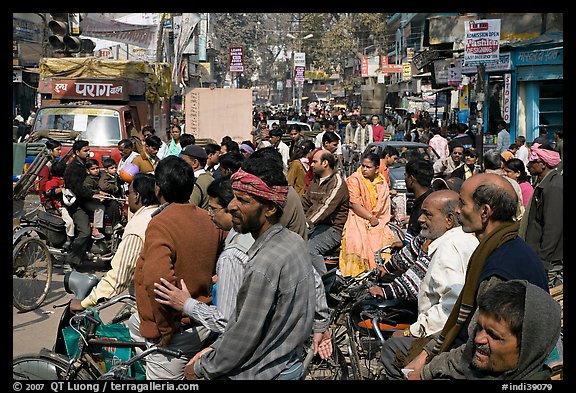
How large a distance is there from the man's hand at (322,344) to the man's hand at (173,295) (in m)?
0.84

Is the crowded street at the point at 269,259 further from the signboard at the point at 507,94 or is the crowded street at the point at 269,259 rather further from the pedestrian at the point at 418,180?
the signboard at the point at 507,94

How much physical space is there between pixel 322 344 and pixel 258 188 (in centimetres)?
126

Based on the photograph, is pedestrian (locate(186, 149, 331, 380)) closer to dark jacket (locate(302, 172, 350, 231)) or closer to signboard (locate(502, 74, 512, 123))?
dark jacket (locate(302, 172, 350, 231))

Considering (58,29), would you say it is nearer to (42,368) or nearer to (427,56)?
(42,368)

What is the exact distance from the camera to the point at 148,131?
651 inches

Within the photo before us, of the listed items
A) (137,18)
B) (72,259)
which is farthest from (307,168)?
(137,18)

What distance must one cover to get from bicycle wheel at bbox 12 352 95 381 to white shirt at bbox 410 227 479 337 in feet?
6.45

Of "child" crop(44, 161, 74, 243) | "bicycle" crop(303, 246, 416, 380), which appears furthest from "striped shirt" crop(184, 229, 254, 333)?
"child" crop(44, 161, 74, 243)

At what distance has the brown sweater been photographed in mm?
4152

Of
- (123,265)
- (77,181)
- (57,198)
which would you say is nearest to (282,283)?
(123,265)

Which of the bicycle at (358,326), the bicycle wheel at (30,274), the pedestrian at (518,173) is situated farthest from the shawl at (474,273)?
the bicycle wheel at (30,274)

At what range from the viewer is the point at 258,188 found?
3.63 m

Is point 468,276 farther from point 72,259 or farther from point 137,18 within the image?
point 137,18
